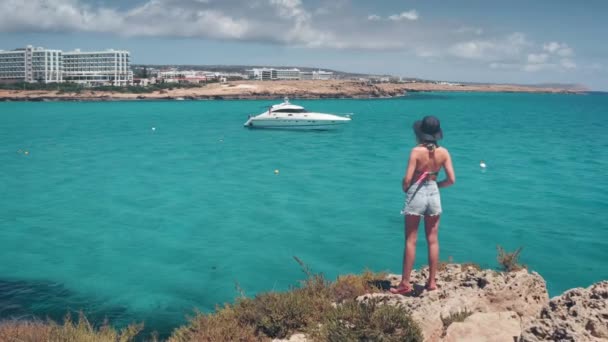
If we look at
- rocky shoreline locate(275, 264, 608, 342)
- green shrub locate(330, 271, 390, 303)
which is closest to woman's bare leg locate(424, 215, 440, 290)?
rocky shoreline locate(275, 264, 608, 342)

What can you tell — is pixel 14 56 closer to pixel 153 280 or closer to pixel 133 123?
pixel 133 123

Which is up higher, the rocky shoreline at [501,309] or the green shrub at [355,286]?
the rocky shoreline at [501,309]

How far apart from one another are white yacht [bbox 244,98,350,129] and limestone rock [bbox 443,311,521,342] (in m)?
36.8

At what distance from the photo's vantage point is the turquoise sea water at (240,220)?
11.3 m

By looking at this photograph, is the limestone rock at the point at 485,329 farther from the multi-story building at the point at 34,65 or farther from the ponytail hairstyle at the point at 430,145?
the multi-story building at the point at 34,65

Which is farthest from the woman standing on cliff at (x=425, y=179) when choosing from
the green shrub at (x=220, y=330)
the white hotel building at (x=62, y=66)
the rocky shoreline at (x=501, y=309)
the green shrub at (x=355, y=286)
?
the white hotel building at (x=62, y=66)

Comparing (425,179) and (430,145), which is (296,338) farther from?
(430,145)

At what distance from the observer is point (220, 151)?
34250mm

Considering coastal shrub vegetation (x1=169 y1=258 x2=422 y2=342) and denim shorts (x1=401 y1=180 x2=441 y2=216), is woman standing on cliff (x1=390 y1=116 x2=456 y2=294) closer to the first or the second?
denim shorts (x1=401 y1=180 x2=441 y2=216)

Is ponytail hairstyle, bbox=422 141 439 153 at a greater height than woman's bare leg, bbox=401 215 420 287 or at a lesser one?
greater

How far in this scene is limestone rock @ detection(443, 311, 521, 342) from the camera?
17.0 ft

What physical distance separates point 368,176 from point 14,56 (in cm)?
16493

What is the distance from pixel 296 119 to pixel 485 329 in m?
37.7

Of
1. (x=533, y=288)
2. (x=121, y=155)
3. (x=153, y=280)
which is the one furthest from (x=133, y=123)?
(x=533, y=288)
